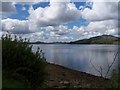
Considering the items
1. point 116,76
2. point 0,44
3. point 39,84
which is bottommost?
point 39,84

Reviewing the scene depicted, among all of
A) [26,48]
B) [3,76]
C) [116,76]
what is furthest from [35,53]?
[116,76]

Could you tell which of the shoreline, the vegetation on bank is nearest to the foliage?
the shoreline

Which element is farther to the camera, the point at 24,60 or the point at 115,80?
the point at 24,60

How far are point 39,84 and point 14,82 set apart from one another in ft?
6.48

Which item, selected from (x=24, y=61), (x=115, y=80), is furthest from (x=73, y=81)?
(x=115, y=80)

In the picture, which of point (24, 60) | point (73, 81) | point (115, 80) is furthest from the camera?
point (73, 81)

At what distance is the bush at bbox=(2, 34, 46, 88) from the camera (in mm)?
9297

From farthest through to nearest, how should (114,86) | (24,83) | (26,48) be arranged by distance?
1. (26,48)
2. (24,83)
3. (114,86)

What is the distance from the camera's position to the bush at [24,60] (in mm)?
9297

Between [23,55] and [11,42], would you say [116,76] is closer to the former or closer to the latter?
[23,55]

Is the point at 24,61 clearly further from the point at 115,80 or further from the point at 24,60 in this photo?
the point at 115,80

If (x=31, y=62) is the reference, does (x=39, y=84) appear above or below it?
below

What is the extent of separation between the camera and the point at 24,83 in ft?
25.4

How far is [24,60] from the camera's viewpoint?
9.45 metres
